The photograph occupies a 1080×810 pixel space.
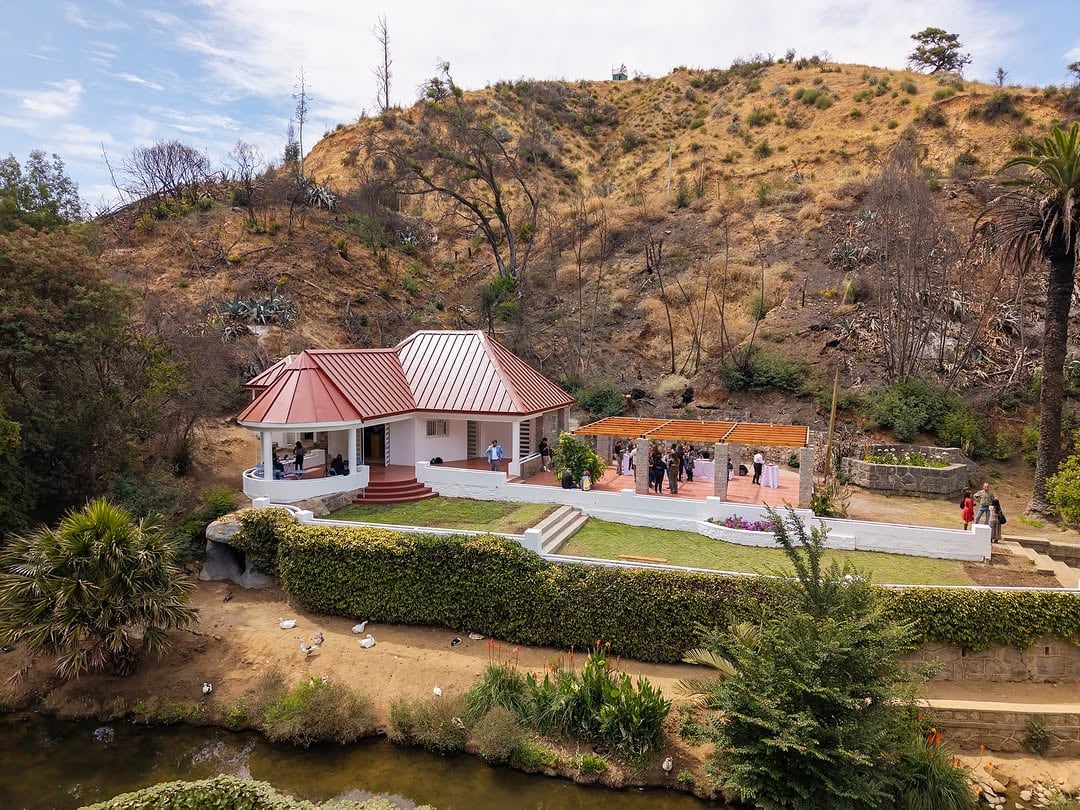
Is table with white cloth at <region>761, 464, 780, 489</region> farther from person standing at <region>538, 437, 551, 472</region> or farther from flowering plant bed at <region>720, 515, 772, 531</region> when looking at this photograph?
person standing at <region>538, 437, 551, 472</region>

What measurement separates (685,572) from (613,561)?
166 centimetres

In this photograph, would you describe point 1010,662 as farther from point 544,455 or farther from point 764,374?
point 764,374

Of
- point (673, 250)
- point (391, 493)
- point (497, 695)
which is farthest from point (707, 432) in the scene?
point (673, 250)

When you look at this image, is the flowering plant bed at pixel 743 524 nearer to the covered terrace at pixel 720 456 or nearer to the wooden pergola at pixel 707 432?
the covered terrace at pixel 720 456

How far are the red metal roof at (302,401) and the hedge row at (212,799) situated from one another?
11.2m

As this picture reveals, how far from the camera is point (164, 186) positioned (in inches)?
1726

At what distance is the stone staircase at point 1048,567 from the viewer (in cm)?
1366

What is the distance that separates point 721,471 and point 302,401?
1259 centimetres

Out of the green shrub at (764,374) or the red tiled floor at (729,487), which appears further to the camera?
the green shrub at (764,374)

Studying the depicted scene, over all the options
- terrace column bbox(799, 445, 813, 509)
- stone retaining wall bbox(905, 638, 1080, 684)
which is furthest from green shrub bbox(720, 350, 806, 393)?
stone retaining wall bbox(905, 638, 1080, 684)

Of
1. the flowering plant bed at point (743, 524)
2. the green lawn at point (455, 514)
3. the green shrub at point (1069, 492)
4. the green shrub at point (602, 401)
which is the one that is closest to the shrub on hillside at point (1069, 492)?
the green shrub at point (1069, 492)

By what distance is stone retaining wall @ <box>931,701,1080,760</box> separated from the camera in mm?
11031

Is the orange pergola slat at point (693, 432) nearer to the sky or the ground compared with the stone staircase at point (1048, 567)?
nearer to the sky

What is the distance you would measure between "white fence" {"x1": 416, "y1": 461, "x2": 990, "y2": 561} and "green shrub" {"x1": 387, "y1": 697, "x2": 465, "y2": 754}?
789cm
